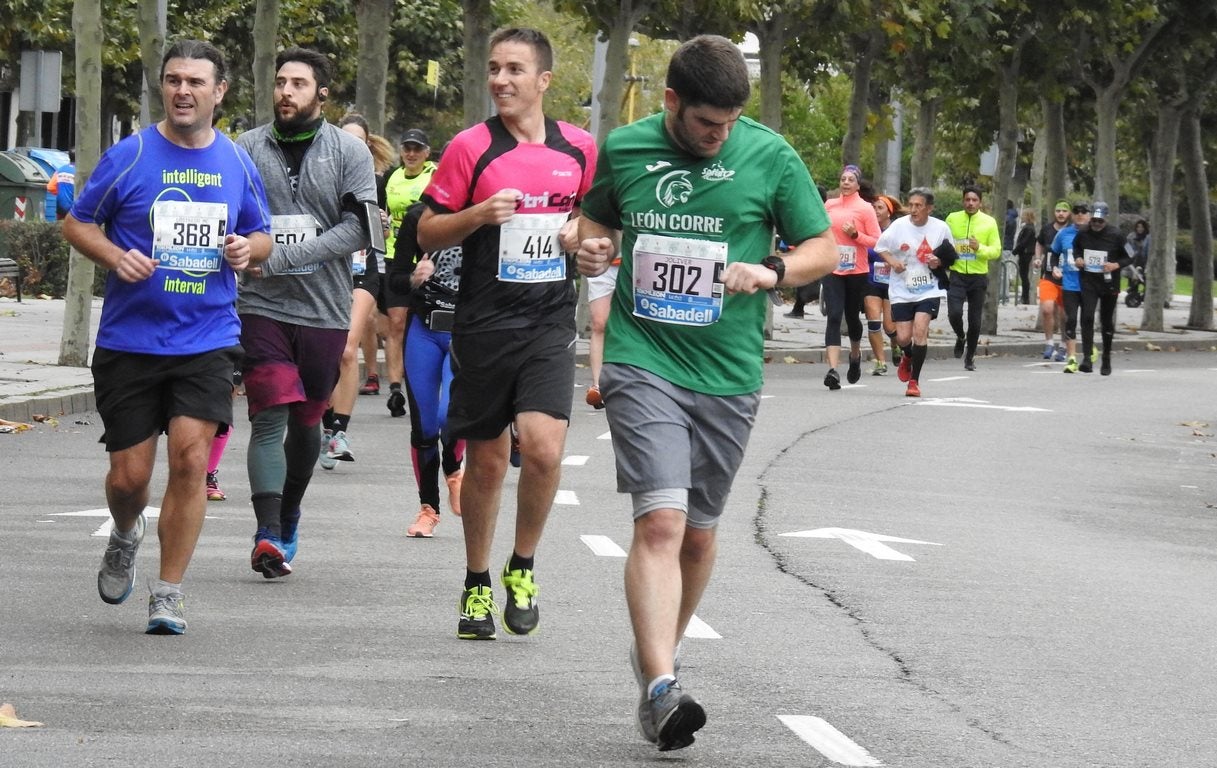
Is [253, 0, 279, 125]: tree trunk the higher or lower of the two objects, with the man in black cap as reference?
higher

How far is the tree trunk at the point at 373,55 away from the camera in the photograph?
22.1 m

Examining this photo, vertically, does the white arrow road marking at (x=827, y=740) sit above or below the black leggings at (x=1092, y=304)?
below

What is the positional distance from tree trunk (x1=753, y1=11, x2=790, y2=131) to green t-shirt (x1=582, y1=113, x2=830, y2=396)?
2265 centimetres

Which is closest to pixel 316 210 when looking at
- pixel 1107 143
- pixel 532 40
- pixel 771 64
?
pixel 532 40

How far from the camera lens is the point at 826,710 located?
6301 millimetres

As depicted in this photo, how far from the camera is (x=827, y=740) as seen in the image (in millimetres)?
5867

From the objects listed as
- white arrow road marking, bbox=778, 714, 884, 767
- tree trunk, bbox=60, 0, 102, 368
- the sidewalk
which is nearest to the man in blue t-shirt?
white arrow road marking, bbox=778, 714, 884, 767

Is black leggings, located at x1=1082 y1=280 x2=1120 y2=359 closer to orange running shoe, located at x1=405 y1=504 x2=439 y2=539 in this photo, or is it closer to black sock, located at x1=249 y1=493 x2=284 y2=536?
orange running shoe, located at x1=405 y1=504 x2=439 y2=539

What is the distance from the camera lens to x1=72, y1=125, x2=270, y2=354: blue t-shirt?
7199 millimetres

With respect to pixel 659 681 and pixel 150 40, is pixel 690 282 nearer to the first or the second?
pixel 659 681

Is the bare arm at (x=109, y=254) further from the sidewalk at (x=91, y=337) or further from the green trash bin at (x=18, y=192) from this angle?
the green trash bin at (x=18, y=192)

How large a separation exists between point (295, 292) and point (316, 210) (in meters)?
0.31

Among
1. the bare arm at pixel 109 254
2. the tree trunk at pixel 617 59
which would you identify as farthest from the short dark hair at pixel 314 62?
the tree trunk at pixel 617 59

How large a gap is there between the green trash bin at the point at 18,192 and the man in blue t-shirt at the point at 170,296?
3066cm
